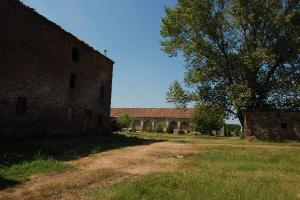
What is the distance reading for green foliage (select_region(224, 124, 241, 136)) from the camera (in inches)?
2611

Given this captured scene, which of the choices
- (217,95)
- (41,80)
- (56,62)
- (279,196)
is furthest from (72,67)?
(279,196)

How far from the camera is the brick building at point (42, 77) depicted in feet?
56.0

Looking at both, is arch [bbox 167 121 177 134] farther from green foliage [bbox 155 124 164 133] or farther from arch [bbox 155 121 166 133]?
green foliage [bbox 155 124 164 133]

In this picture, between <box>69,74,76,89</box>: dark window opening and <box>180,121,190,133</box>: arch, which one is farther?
<box>180,121,190,133</box>: arch

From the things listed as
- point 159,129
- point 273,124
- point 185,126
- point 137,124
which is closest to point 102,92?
point 273,124

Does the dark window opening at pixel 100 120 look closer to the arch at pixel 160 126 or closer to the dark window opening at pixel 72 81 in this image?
the dark window opening at pixel 72 81

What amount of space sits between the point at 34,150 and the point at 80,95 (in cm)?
1143

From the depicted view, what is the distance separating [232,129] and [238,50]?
42416mm

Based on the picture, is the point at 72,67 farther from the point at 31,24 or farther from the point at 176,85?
the point at 176,85

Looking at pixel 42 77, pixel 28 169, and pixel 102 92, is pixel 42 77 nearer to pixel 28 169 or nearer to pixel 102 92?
pixel 102 92

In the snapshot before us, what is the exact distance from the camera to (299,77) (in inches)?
1129

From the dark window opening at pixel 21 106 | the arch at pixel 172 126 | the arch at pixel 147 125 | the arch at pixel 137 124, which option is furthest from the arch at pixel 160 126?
the dark window opening at pixel 21 106

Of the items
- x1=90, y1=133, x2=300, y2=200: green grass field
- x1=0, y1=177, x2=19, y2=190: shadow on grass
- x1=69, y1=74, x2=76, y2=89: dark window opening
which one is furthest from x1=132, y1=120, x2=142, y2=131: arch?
x1=0, y1=177, x2=19, y2=190: shadow on grass

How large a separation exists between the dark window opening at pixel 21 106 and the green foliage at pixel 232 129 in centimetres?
5344
